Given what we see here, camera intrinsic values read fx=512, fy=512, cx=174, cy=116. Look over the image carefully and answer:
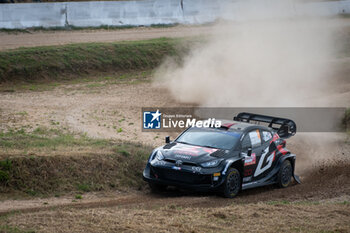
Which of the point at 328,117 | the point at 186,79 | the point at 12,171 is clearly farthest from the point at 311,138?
the point at 12,171

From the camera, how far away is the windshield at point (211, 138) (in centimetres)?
1166

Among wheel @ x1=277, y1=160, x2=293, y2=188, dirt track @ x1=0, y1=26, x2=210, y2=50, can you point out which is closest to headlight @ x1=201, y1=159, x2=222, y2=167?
wheel @ x1=277, y1=160, x2=293, y2=188

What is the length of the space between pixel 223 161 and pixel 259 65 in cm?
1382

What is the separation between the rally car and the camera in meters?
10.8

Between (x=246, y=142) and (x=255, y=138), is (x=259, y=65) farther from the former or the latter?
(x=246, y=142)

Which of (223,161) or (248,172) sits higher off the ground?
(223,161)

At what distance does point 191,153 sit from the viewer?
36.5 ft

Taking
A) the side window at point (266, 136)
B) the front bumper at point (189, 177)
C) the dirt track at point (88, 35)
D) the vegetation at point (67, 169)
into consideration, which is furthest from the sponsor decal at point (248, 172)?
the dirt track at point (88, 35)

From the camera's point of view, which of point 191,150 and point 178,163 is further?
point 191,150

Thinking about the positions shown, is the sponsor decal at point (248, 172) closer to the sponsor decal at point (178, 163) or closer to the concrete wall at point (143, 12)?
the sponsor decal at point (178, 163)

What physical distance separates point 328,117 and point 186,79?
21.5 ft

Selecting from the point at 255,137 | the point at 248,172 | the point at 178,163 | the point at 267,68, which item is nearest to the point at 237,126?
the point at 255,137

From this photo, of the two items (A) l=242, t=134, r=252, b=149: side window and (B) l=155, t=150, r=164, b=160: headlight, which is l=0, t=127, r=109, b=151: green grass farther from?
(A) l=242, t=134, r=252, b=149: side window

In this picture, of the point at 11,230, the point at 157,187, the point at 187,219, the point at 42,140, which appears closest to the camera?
the point at 11,230
